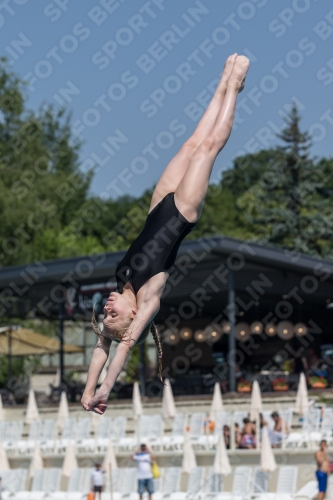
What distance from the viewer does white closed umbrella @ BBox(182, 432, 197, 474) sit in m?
17.8

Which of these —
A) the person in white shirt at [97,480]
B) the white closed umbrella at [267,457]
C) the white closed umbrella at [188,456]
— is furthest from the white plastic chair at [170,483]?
the white closed umbrella at [267,457]

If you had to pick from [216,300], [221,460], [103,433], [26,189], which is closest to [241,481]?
[221,460]

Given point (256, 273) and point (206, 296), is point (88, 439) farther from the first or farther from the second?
point (206, 296)

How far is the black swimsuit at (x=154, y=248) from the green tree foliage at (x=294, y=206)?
35258 mm

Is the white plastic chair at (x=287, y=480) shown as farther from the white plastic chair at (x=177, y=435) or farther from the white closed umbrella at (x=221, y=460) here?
the white plastic chair at (x=177, y=435)

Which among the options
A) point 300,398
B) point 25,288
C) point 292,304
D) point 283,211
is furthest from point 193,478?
point 283,211

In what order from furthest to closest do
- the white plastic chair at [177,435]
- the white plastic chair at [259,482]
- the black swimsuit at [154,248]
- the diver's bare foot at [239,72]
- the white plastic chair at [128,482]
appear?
the white plastic chair at [177,435]
the white plastic chair at [128,482]
the white plastic chair at [259,482]
the diver's bare foot at [239,72]
the black swimsuit at [154,248]

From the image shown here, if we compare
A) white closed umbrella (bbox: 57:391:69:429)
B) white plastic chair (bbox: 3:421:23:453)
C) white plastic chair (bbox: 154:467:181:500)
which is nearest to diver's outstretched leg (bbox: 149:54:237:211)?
white plastic chair (bbox: 154:467:181:500)

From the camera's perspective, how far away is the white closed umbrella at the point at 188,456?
17.8 metres

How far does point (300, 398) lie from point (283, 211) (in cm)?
2350

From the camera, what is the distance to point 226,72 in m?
6.15

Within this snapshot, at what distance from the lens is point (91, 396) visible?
18.5ft

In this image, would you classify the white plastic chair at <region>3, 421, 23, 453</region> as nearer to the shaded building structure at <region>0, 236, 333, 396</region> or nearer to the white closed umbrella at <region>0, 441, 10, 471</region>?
the white closed umbrella at <region>0, 441, 10, 471</region>

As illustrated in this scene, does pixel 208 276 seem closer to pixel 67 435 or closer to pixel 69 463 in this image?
pixel 67 435
